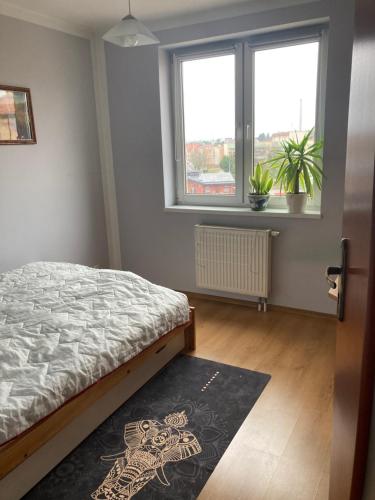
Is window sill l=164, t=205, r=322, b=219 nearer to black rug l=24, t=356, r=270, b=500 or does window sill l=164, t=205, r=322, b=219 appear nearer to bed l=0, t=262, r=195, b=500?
bed l=0, t=262, r=195, b=500

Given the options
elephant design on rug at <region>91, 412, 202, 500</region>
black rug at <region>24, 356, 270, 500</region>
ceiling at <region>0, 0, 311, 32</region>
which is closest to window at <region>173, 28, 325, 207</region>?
ceiling at <region>0, 0, 311, 32</region>

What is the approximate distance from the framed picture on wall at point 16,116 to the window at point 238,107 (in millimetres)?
1310

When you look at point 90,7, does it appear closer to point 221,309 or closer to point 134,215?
point 134,215

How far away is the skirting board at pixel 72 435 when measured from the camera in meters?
1.58

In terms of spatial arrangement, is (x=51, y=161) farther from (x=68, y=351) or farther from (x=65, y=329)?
(x=68, y=351)

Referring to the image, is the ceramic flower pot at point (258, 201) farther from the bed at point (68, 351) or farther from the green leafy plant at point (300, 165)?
the bed at point (68, 351)

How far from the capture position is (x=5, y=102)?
9.94 feet

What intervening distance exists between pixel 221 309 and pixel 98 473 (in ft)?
6.58

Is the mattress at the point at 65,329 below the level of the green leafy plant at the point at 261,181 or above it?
below

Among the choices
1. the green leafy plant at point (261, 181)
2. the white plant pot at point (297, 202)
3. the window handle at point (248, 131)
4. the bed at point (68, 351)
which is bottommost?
the bed at point (68, 351)

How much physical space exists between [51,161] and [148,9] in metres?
1.49

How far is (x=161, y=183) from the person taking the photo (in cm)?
374

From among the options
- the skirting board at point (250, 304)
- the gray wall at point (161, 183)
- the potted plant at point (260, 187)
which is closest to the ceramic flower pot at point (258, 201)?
the potted plant at point (260, 187)

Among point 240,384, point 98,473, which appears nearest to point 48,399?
point 98,473
